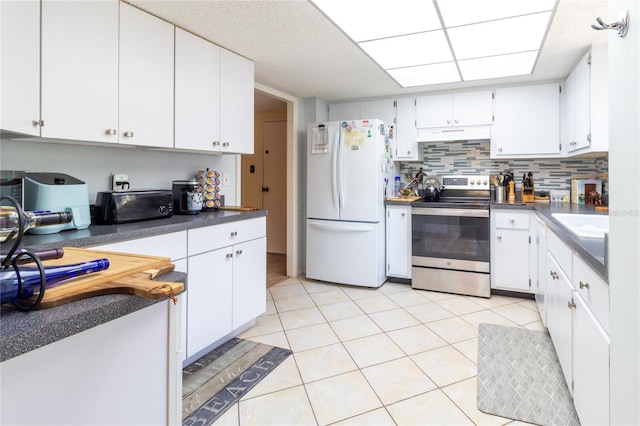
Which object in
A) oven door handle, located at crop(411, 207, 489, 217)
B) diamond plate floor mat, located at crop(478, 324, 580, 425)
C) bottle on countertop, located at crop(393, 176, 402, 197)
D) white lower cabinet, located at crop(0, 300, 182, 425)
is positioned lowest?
diamond plate floor mat, located at crop(478, 324, 580, 425)

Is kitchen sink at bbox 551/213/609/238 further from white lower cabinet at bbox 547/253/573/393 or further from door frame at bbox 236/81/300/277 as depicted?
door frame at bbox 236/81/300/277

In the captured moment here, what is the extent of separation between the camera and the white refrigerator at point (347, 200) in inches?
146

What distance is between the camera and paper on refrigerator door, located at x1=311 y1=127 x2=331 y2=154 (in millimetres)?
3855

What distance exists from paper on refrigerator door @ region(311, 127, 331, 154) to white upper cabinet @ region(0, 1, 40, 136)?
2.59 metres

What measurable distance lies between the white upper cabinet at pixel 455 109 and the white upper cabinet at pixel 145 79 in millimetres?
2676

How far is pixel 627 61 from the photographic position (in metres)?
0.85

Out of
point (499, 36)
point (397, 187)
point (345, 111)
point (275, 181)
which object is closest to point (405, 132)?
point (397, 187)

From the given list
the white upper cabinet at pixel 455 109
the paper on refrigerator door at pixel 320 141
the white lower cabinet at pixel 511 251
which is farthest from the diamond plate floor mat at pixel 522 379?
the paper on refrigerator door at pixel 320 141

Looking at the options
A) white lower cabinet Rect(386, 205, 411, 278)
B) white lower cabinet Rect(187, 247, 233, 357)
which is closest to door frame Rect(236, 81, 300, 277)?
white lower cabinet Rect(386, 205, 411, 278)

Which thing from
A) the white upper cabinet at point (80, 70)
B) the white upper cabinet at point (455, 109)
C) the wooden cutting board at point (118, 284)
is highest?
the white upper cabinet at point (455, 109)

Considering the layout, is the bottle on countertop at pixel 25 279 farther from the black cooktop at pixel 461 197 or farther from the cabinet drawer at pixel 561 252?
the black cooktop at pixel 461 197

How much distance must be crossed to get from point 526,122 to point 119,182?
11.8 ft

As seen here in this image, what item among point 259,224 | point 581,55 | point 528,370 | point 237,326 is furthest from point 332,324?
point 581,55

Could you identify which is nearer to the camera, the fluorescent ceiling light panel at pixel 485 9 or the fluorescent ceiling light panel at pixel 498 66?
the fluorescent ceiling light panel at pixel 485 9
